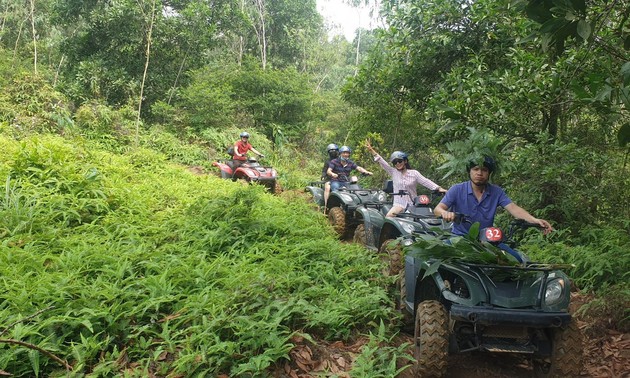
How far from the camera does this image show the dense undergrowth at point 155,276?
3.19 meters

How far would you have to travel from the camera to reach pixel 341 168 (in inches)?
342

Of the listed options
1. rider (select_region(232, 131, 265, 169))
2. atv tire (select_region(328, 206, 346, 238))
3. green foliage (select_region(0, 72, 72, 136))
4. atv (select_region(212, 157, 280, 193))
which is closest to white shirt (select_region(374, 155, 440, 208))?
atv tire (select_region(328, 206, 346, 238))

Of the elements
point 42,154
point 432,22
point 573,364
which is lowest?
point 573,364

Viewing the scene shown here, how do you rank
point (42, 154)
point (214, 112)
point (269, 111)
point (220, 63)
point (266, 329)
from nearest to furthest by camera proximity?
point (266, 329) → point (42, 154) → point (214, 112) → point (269, 111) → point (220, 63)

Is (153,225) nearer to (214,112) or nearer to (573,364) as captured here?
(573,364)

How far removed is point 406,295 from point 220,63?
1791 cm

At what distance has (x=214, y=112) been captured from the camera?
1600cm

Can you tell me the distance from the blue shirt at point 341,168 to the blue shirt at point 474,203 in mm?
4590

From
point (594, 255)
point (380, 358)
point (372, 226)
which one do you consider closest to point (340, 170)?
point (372, 226)

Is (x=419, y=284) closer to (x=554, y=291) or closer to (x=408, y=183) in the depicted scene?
(x=554, y=291)

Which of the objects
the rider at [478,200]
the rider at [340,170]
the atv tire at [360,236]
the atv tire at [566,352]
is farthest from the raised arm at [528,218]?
the rider at [340,170]

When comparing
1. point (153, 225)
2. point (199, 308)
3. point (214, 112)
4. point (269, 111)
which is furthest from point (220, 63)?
point (199, 308)

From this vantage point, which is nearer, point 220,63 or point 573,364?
point 573,364

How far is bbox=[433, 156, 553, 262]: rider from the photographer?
3.92 meters
